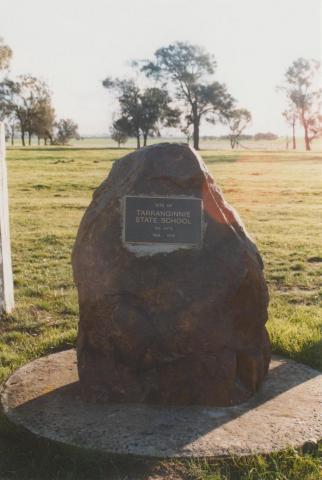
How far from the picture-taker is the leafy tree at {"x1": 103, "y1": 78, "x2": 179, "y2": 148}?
63.3m

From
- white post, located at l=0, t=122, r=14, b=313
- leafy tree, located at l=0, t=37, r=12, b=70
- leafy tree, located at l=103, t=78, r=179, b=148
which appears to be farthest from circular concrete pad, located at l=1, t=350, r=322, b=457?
leafy tree, located at l=103, t=78, r=179, b=148

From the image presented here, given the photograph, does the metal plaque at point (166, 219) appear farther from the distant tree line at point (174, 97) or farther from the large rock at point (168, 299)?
the distant tree line at point (174, 97)

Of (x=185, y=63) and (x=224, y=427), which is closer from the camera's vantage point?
(x=224, y=427)

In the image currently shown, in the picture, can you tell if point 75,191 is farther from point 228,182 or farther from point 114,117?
point 114,117

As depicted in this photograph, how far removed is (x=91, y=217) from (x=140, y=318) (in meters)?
0.95

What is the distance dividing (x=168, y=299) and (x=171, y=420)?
945 millimetres

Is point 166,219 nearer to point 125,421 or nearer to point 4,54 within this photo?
point 125,421

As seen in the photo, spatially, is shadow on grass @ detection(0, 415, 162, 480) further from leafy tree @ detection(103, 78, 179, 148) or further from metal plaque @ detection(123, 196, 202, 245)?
leafy tree @ detection(103, 78, 179, 148)

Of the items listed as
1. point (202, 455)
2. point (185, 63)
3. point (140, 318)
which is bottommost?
point (202, 455)

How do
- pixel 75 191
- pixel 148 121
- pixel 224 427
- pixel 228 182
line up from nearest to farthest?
pixel 224 427
pixel 75 191
pixel 228 182
pixel 148 121

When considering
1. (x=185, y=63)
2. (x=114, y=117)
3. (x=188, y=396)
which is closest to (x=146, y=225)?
(x=188, y=396)

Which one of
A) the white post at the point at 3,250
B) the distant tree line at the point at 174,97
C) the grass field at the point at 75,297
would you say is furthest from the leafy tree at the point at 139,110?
the white post at the point at 3,250

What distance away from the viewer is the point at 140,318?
5160 millimetres

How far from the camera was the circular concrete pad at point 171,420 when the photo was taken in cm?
459
